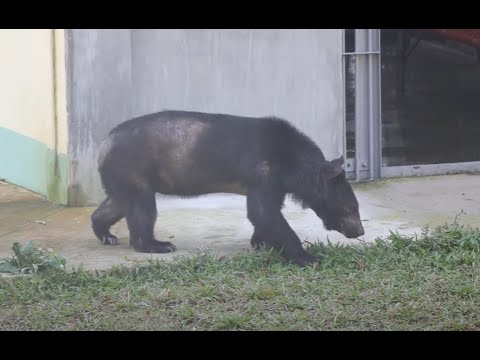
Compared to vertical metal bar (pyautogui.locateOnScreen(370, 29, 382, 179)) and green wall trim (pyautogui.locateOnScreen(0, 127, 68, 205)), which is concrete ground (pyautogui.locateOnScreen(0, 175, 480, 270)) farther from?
vertical metal bar (pyautogui.locateOnScreen(370, 29, 382, 179))

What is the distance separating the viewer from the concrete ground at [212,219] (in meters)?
7.82

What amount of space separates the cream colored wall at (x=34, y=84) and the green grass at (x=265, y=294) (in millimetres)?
3063

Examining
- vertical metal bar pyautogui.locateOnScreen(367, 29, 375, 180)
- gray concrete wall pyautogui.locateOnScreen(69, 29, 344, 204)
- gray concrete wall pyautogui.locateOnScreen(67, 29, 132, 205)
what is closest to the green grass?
gray concrete wall pyautogui.locateOnScreen(67, 29, 132, 205)

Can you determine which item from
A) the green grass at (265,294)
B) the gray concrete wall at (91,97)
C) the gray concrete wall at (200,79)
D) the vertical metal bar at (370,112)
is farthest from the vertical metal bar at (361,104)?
the green grass at (265,294)

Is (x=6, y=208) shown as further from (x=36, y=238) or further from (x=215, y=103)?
(x=215, y=103)

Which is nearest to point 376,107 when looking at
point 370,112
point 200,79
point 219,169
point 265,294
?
point 370,112

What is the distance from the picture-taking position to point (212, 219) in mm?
8883

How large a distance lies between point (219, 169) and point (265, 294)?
5.04 feet

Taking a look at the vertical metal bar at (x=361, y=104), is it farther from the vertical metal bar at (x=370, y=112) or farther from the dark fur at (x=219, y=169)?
the dark fur at (x=219, y=169)

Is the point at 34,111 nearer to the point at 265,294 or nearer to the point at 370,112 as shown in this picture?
the point at 370,112

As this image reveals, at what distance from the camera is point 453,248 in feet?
24.3

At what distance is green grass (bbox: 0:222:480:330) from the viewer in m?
5.93

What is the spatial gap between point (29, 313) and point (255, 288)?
1.51m
